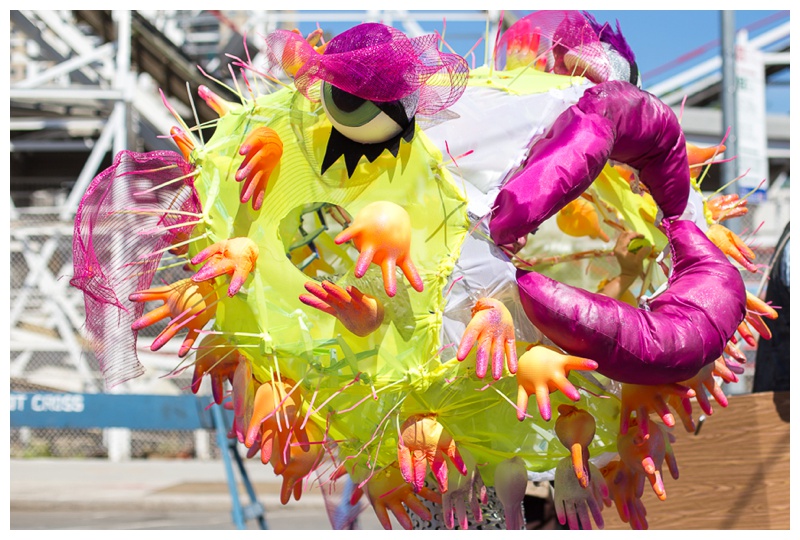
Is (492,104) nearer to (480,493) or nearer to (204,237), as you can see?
(204,237)

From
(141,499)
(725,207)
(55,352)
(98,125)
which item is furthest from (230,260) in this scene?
(98,125)

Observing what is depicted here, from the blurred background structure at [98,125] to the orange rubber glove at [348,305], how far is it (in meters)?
6.40

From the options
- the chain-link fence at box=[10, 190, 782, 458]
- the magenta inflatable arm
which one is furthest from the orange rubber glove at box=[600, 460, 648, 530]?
the chain-link fence at box=[10, 190, 782, 458]

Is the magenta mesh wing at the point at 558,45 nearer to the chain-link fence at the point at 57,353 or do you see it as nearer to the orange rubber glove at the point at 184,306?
the orange rubber glove at the point at 184,306

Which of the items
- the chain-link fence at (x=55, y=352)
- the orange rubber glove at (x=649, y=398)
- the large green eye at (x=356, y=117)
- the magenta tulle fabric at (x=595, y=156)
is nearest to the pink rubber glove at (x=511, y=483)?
the orange rubber glove at (x=649, y=398)

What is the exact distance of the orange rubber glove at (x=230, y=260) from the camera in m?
2.38

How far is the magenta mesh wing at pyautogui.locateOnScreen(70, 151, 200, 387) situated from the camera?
267 centimetres

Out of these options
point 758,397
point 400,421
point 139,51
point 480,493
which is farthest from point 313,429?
point 139,51

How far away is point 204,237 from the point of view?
102 inches

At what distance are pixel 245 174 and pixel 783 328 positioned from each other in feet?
8.43

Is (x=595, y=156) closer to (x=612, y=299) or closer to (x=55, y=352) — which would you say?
(x=612, y=299)

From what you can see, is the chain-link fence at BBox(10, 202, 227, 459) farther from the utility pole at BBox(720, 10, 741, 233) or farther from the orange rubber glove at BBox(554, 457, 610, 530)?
the orange rubber glove at BBox(554, 457, 610, 530)

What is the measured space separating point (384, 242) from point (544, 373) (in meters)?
0.52

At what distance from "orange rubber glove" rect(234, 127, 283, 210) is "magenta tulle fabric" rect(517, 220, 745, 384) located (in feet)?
2.41
